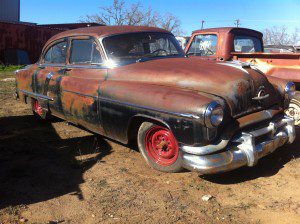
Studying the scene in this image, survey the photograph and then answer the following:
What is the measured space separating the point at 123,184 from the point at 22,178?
1146 millimetres

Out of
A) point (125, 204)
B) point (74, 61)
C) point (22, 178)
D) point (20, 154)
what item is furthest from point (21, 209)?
point (74, 61)

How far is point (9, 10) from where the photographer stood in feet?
82.4

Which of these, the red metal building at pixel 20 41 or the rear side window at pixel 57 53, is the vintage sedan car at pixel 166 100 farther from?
the red metal building at pixel 20 41

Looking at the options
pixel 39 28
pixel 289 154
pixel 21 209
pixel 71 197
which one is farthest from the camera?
pixel 39 28

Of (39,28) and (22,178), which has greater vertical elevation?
(39,28)

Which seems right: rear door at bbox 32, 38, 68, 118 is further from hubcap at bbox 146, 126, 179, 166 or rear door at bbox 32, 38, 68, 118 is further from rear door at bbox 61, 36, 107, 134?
hubcap at bbox 146, 126, 179, 166

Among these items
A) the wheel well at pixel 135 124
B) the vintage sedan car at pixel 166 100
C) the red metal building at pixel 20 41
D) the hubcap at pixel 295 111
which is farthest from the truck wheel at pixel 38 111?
the red metal building at pixel 20 41

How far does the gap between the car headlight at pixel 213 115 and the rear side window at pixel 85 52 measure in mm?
1897

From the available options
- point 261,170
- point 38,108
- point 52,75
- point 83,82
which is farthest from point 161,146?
point 38,108

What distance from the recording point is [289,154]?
14.9ft

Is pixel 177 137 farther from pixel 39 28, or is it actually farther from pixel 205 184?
pixel 39 28

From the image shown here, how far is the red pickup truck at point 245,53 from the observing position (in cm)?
570

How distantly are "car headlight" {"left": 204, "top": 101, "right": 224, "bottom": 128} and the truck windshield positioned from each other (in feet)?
12.7

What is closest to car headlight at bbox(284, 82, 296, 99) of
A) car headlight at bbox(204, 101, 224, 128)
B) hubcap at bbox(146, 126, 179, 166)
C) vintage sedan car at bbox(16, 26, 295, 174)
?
vintage sedan car at bbox(16, 26, 295, 174)
